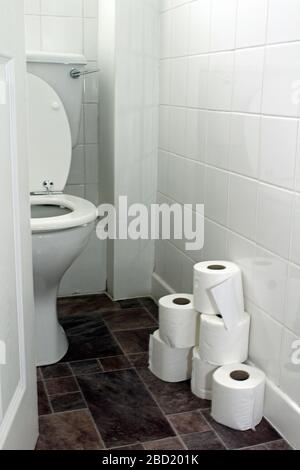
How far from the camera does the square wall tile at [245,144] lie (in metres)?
1.53

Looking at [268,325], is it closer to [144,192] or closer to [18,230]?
[18,230]

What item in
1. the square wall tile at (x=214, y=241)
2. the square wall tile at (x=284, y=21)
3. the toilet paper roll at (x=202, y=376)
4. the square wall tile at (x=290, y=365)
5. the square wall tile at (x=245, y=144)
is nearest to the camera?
the square wall tile at (x=284, y=21)

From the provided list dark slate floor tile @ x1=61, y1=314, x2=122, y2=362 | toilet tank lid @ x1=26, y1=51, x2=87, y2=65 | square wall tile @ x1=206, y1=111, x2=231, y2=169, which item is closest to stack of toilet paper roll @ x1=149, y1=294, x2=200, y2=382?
dark slate floor tile @ x1=61, y1=314, x2=122, y2=362

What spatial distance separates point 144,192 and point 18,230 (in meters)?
1.14

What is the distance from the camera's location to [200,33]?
5.99 feet

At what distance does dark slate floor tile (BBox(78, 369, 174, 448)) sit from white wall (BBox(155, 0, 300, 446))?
12.8 inches

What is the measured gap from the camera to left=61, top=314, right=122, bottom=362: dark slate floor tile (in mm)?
1918

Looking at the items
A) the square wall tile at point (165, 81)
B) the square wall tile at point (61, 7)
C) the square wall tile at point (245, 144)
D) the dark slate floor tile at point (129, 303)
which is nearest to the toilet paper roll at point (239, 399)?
the square wall tile at point (245, 144)

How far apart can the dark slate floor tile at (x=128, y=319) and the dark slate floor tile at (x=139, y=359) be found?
0.70 ft

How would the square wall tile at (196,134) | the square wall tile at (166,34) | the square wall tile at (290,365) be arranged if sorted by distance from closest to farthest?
the square wall tile at (290,365) < the square wall tile at (196,134) < the square wall tile at (166,34)

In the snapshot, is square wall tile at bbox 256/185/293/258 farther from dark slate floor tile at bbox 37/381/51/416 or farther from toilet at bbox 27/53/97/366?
dark slate floor tile at bbox 37/381/51/416

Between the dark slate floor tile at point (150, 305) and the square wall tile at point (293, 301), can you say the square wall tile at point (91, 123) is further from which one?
the square wall tile at point (293, 301)
